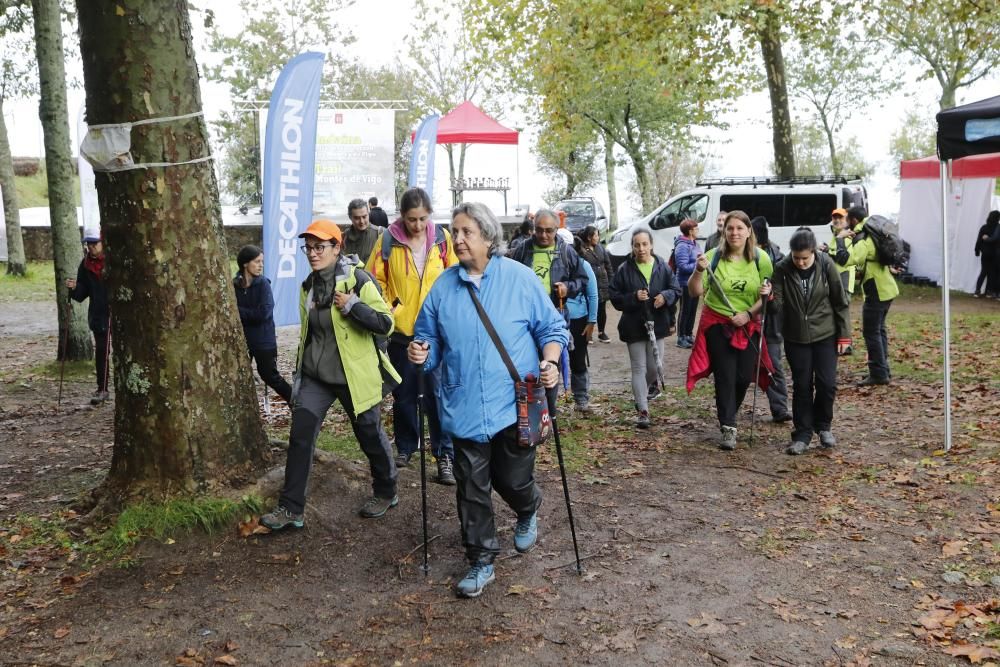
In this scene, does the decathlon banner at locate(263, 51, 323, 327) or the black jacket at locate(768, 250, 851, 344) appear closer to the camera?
the black jacket at locate(768, 250, 851, 344)

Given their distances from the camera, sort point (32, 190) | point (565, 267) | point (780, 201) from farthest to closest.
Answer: point (32, 190) → point (780, 201) → point (565, 267)

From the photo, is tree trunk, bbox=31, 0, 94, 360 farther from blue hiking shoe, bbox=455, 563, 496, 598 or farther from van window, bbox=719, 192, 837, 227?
van window, bbox=719, 192, 837, 227

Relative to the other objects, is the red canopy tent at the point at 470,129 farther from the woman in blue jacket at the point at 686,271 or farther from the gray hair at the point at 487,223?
the gray hair at the point at 487,223

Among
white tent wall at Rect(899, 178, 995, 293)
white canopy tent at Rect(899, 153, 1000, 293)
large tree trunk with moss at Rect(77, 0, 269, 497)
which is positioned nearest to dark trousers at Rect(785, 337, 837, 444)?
large tree trunk with moss at Rect(77, 0, 269, 497)

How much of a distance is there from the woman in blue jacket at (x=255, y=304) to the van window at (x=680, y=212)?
15.0 m

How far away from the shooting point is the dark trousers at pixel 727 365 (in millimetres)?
7469

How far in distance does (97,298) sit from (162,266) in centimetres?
478

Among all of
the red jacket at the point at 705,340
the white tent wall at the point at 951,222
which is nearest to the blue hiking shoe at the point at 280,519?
the red jacket at the point at 705,340

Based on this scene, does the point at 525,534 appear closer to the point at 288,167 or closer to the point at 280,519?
the point at 280,519

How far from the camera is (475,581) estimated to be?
15.2 feet

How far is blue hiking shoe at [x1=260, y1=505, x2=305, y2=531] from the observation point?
5.16 meters

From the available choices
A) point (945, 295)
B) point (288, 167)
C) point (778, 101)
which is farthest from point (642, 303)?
point (778, 101)

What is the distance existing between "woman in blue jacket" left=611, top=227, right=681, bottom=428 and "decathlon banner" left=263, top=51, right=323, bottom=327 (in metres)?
3.10

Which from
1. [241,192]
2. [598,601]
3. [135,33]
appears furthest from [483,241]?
[241,192]
